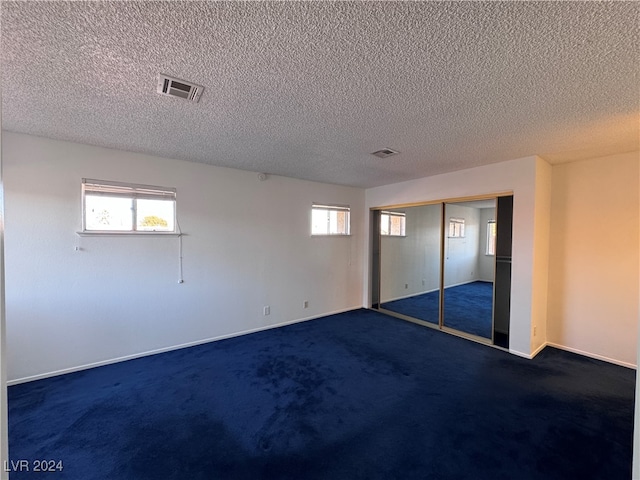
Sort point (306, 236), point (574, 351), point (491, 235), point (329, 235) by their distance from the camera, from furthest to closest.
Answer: point (329, 235)
point (306, 236)
point (491, 235)
point (574, 351)

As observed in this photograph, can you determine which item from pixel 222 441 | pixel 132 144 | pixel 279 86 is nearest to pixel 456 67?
pixel 279 86

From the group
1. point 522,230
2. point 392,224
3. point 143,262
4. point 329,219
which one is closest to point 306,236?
point 329,219

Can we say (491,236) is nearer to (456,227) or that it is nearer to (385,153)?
(456,227)

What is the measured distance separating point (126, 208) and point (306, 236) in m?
2.51

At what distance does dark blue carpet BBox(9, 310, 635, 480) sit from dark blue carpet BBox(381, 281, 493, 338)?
29.7 inches

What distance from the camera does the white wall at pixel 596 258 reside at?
9.91 ft

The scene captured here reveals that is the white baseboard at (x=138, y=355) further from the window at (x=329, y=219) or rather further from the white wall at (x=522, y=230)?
the white wall at (x=522, y=230)

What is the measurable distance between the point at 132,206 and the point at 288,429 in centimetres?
292

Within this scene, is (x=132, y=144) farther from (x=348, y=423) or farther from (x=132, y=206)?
(x=348, y=423)

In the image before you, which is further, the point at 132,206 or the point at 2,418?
the point at 132,206

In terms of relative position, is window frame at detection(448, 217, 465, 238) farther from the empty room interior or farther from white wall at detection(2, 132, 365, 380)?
white wall at detection(2, 132, 365, 380)

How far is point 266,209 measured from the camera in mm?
4195

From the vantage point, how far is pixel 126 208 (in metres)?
3.19

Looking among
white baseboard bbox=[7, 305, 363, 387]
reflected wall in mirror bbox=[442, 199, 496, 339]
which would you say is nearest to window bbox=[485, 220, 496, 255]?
reflected wall in mirror bbox=[442, 199, 496, 339]
